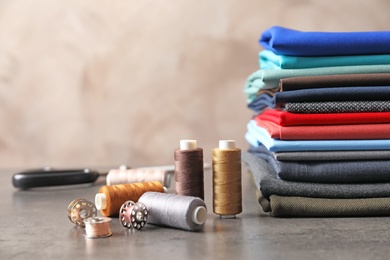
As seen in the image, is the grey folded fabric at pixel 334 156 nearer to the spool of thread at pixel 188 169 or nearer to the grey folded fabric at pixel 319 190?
the grey folded fabric at pixel 319 190

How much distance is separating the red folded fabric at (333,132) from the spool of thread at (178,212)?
0.23 metres

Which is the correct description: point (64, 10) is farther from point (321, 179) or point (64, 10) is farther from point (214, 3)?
point (321, 179)

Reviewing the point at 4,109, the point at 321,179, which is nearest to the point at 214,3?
Answer: the point at 4,109

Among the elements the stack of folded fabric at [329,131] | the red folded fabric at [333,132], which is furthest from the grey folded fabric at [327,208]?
the red folded fabric at [333,132]

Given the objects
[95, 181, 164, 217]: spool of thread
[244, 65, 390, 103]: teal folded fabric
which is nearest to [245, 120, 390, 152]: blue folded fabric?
[244, 65, 390, 103]: teal folded fabric

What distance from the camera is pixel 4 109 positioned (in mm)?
2027

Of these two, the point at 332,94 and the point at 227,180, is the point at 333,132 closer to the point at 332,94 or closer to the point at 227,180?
the point at 332,94

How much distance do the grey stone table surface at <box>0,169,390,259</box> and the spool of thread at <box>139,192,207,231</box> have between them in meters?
0.01

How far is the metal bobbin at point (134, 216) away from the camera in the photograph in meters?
0.96

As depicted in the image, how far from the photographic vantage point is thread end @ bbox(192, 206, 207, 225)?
930 millimetres

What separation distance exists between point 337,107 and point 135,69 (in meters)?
1.01

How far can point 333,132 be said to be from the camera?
108 centimetres

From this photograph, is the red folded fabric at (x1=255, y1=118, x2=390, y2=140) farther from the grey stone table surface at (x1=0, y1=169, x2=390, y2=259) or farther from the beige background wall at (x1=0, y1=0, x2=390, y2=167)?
the beige background wall at (x1=0, y1=0, x2=390, y2=167)

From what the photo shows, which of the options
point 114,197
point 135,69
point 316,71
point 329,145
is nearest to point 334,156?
point 329,145
